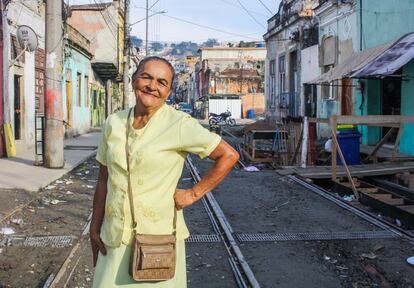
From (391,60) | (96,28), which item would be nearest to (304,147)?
(391,60)

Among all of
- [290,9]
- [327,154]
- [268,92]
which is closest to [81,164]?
[327,154]

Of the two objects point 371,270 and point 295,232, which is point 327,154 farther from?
point 371,270

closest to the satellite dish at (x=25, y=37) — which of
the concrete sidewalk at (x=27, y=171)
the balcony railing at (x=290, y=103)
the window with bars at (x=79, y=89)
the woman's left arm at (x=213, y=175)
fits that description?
the concrete sidewalk at (x=27, y=171)

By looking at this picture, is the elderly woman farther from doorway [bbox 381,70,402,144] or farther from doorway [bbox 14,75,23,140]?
doorway [bbox 14,75,23,140]

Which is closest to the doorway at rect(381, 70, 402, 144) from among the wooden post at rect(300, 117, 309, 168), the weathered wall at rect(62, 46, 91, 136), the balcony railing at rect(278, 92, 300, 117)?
the wooden post at rect(300, 117, 309, 168)

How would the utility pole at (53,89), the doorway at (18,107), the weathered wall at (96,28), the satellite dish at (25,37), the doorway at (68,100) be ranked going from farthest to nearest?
1. the weathered wall at (96,28)
2. the doorway at (68,100)
3. the doorway at (18,107)
4. the satellite dish at (25,37)
5. the utility pole at (53,89)

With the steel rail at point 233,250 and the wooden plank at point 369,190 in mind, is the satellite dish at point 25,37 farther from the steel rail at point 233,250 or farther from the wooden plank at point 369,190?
the wooden plank at point 369,190

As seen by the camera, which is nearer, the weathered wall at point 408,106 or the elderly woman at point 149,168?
the elderly woman at point 149,168

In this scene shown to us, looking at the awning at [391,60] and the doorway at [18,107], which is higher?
the awning at [391,60]

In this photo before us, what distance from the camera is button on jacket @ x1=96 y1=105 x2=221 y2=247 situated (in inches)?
107

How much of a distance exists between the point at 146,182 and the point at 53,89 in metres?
10.6

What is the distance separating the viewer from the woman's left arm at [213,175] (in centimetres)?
283

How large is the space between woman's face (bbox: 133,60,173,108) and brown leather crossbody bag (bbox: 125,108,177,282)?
0.70m

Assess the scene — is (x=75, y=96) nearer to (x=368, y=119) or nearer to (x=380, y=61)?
(x=380, y=61)
